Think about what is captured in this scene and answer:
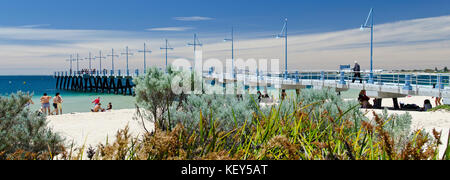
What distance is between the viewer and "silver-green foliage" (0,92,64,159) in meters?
4.98

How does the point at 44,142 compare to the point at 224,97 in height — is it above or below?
below

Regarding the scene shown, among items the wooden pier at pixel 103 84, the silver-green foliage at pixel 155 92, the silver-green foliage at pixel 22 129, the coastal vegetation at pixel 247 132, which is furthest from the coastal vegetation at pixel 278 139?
the wooden pier at pixel 103 84

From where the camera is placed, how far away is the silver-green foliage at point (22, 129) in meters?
4.98

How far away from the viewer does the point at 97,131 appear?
11180mm

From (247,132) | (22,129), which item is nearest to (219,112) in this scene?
(247,132)

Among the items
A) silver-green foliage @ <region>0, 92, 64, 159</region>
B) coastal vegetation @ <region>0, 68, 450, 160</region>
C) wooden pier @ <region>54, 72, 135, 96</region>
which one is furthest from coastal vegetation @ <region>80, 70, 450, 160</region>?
wooden pier @ <region>54, 72, 135, 96</region>

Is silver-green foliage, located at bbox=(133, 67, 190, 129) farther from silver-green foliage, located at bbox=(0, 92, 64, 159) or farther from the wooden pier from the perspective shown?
the wooden pier

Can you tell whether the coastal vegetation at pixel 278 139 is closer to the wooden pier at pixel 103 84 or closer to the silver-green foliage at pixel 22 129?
the silver-green foliage at pixel 22 129

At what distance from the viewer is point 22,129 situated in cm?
516
